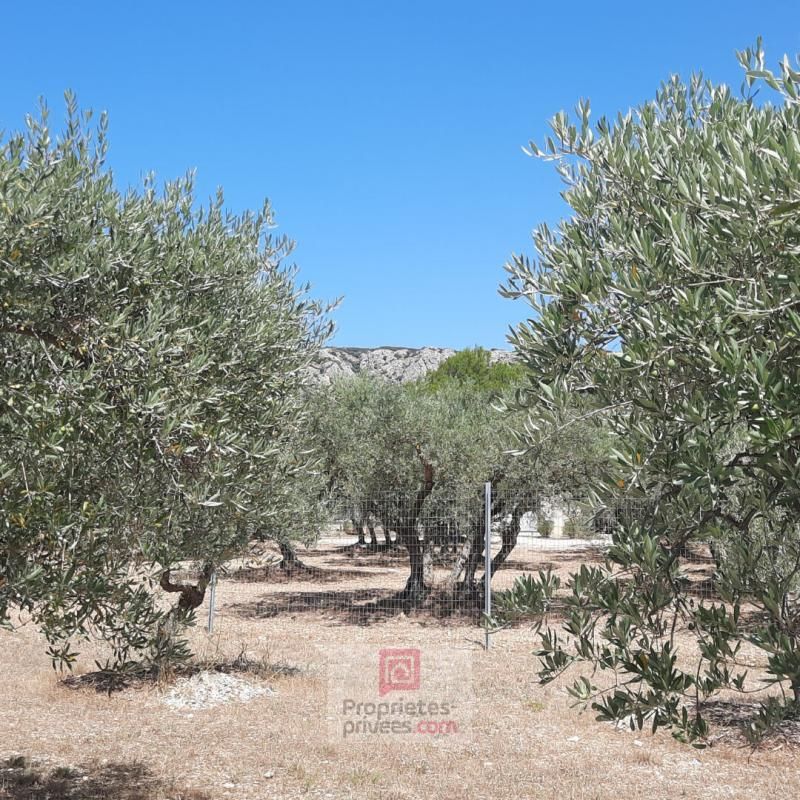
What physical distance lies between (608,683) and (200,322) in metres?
8.59

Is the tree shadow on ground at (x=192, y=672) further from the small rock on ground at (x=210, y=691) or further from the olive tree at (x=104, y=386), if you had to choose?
the olive tree at (x=104, y=386)

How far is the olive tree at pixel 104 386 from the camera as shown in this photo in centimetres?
400

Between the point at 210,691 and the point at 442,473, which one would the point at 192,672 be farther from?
the point at 442,473

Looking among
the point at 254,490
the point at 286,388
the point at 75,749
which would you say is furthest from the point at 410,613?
the point at 286,388

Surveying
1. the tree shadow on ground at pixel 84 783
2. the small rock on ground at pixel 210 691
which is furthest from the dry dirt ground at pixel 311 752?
the small rock on ground at pixel 210 691

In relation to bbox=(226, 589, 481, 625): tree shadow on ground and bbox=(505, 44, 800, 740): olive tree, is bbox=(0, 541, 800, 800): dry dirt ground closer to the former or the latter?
bbox=(505, 44, 800, 740): olive tree

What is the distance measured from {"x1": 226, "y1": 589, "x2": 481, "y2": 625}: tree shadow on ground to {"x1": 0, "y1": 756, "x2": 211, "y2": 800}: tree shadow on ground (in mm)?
9476

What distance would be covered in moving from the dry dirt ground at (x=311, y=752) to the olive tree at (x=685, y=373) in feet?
8.40

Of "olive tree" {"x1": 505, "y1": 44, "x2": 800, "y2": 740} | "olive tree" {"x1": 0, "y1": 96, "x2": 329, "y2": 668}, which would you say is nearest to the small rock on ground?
"olive tree" {"x1": 0, "y1": 96, "x2": 329, "y2": 668}

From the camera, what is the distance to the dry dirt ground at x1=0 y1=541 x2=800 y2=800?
736 cm

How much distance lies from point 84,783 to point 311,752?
7.27 ft

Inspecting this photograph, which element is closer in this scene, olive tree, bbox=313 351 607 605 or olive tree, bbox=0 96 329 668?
olive tree, bbox=0 96 329 668

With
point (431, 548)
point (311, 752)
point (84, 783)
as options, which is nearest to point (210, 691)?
point (311, 752)

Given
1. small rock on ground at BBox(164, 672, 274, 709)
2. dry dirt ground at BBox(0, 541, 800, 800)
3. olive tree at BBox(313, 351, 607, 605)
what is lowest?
dry dirt ground at BBox(0, 541, 800, 800)
